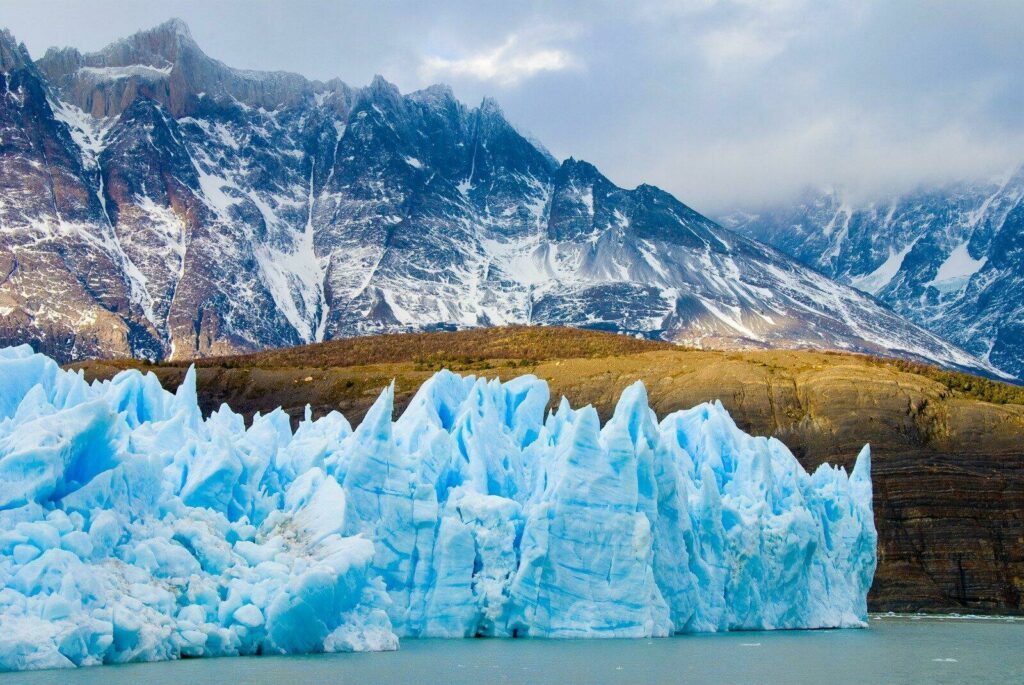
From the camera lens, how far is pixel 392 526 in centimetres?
3556

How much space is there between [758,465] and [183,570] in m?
23.1

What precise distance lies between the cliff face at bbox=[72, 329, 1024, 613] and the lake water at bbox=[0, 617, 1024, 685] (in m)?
32.0

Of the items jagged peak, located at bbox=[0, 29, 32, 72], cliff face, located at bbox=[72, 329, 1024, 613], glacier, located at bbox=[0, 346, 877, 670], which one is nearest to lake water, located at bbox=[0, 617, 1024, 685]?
glacier, located at bbox=[0, 346, 877, 670]

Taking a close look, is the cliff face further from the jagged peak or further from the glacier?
the jagged peak

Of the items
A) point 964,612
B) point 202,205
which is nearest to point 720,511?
point 964,612

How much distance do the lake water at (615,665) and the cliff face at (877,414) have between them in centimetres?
3198

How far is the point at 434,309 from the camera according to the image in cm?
19850

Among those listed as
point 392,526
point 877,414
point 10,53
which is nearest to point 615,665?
point 392,526

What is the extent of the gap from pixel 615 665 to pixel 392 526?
7.21m

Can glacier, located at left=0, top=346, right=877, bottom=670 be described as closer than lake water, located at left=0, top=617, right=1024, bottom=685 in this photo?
No

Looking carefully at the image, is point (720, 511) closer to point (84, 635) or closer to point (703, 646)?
point (703, 646)

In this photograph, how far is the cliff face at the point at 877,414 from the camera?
75438mm

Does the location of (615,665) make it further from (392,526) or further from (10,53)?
(10,53)

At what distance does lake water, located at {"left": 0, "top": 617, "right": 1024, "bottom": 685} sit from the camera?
2758 cm
